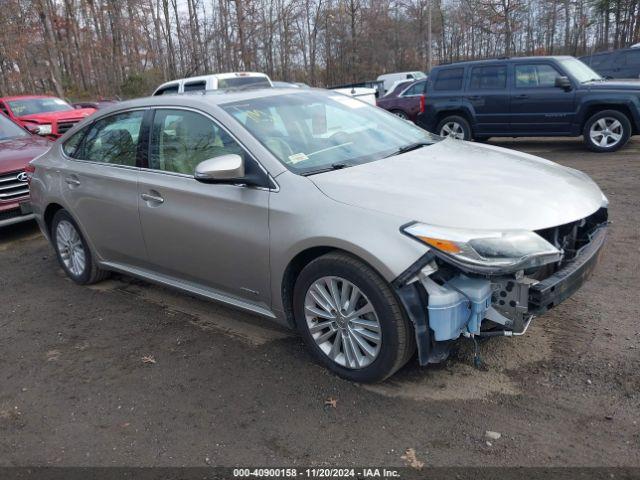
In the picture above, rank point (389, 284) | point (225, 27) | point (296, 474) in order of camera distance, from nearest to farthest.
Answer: point (296, 474) < point (389, 284) < point (225, 27)

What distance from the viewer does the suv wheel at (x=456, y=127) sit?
11.4 m

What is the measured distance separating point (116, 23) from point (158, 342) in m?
40.2

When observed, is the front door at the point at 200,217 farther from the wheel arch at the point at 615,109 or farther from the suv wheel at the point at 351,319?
the wheel arch at the point at 615,109

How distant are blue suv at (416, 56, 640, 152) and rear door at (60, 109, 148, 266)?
6962 millimetres

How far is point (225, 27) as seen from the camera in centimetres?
3709

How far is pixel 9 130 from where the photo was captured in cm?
808

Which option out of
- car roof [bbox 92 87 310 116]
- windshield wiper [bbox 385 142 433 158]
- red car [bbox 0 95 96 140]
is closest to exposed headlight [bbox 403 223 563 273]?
windshield wiper [bbox 385 142 433 158]

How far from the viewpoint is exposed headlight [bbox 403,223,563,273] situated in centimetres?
269

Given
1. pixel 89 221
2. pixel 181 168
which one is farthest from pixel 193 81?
pixel 181 168

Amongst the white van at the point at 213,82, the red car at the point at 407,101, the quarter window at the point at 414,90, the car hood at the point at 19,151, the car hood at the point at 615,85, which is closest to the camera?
the car hood at the point at 19,151

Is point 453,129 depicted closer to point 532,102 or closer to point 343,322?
point 532,102

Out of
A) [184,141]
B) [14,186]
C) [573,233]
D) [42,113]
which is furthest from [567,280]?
[42,113]

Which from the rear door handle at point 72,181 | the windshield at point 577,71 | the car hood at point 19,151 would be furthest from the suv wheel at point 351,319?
the windshield at point 577,71

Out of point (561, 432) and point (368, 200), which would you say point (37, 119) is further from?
point (561, 432)
